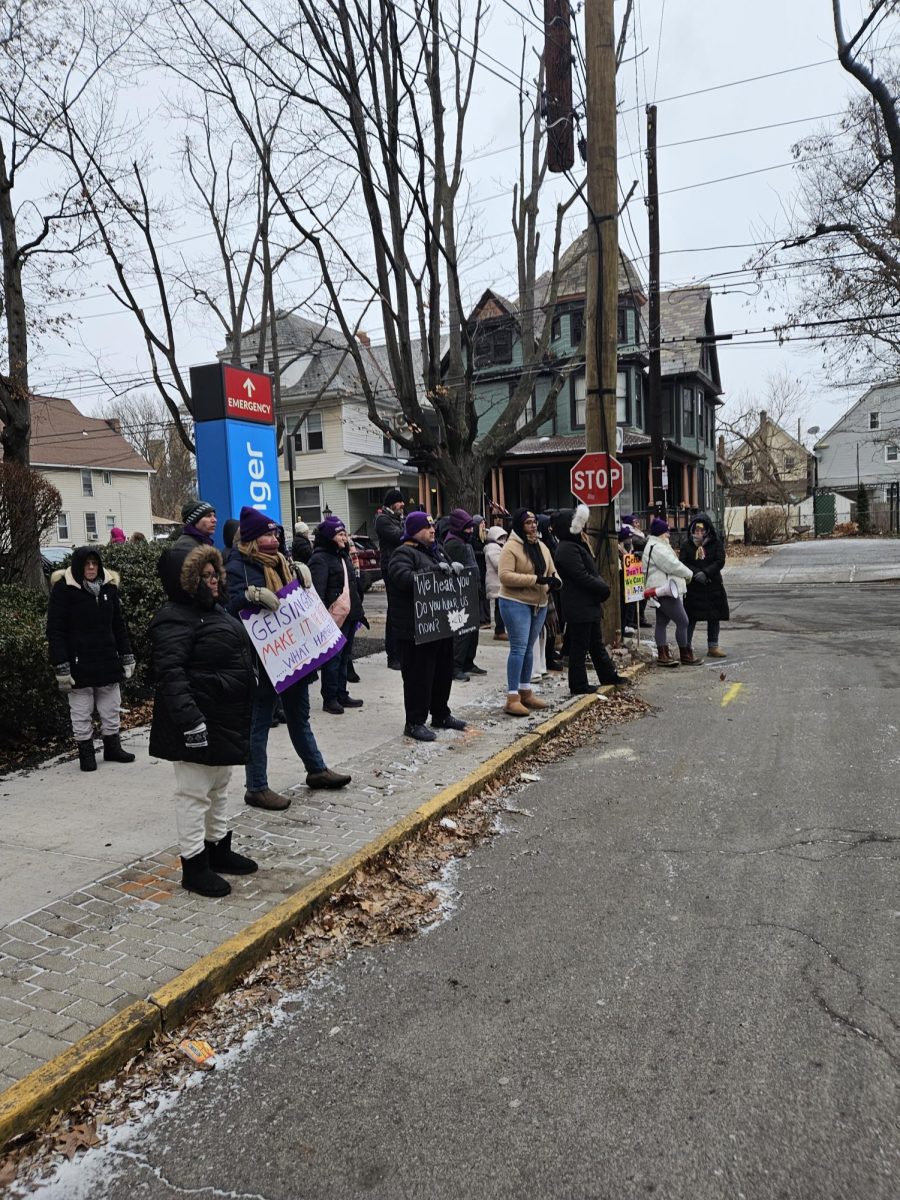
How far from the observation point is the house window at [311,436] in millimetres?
37250

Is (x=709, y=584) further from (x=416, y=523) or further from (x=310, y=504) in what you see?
(x=310, y=504)

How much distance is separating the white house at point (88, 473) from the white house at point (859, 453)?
45638mm

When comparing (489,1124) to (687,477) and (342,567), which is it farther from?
(687,477)

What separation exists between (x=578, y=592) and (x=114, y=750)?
14.9 feet

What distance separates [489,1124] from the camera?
2660mm

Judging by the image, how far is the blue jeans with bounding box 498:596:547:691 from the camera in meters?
7.88

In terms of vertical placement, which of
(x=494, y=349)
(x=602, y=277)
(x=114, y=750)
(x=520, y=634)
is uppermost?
(x=494, y=349)

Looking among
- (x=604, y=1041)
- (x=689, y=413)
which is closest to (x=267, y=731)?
(x=604, y=1041)

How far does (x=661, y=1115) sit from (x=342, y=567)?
20.1ft

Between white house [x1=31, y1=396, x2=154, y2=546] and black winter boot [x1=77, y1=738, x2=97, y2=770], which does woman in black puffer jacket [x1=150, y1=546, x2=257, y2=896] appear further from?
white house [x1=31, y1=396, x2=154, y2=546]

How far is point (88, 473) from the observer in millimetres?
44562

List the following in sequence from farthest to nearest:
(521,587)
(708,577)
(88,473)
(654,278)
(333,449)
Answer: (88,473) < (333,449) < (654,278) < (708,577) < (521,587)

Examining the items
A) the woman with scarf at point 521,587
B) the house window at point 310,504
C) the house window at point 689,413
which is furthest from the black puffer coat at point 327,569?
the house window at point 310,504

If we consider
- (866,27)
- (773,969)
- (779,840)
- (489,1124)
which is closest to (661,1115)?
(489,1124)
